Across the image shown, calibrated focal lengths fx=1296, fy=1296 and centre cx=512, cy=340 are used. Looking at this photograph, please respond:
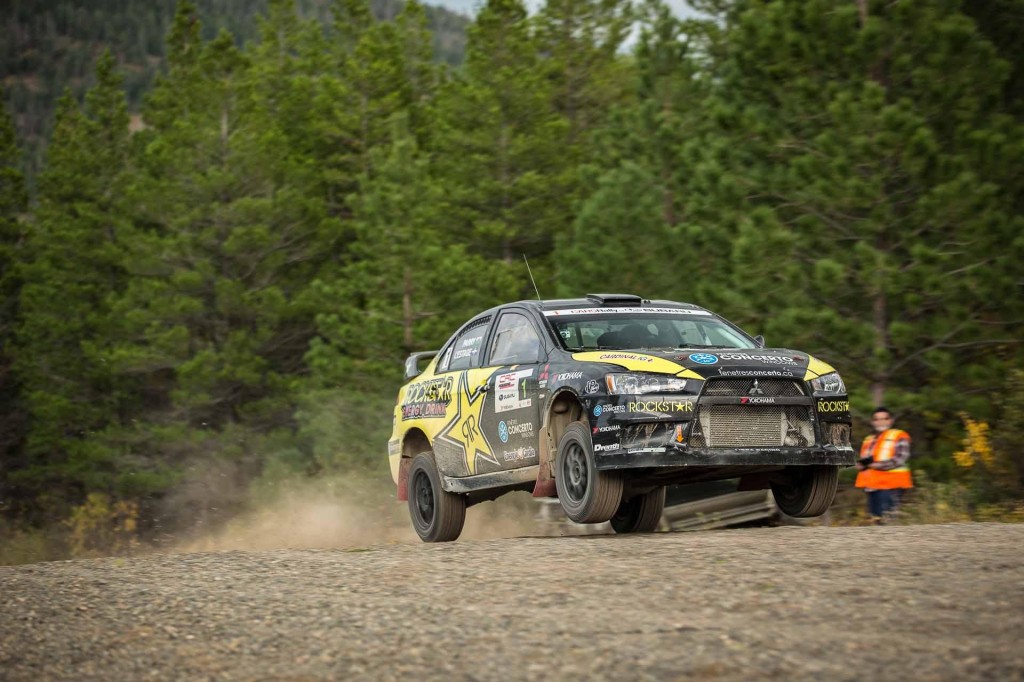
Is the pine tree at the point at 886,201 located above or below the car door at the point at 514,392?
above

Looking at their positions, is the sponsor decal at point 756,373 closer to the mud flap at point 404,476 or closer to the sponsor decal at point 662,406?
the sponsor decal at point 662,406

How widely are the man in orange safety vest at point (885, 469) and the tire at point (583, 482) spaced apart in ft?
15.0

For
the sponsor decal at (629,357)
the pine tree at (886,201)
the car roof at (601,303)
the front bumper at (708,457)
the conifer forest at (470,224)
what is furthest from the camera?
the conifer forest at (470,224)

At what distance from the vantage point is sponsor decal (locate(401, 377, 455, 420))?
11.5 m

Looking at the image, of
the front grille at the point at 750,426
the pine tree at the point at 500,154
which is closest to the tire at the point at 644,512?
the front grille at the point at 750,426

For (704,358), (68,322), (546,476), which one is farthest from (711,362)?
(68,322)

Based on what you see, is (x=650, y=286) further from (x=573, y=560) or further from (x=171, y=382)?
(x=171, y=382)

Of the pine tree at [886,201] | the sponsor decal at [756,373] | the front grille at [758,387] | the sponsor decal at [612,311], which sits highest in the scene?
the pine tree at [886,201]

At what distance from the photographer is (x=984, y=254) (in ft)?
58.7

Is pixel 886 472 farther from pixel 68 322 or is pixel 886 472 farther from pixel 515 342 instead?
pixel 68 322

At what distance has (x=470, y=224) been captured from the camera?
3656cm

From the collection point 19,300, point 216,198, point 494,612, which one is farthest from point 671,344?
point 19,300

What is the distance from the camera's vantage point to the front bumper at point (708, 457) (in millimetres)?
8953

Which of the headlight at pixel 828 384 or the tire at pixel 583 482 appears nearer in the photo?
the tire at pixel 583 482
